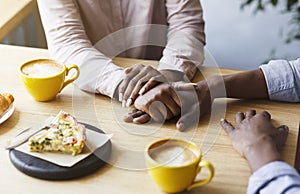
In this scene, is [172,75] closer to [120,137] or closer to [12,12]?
[120,137]

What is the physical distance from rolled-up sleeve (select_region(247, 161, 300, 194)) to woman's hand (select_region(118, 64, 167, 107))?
0.39 metres

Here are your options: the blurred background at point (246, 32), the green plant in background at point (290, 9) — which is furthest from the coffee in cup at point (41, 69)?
the green plant in background at point (290, 9)

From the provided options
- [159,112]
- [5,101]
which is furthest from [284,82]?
[5,101]

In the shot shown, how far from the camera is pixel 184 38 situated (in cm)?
155

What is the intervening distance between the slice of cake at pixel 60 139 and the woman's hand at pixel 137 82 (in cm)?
20

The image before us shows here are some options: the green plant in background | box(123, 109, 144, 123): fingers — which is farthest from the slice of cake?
the green plant in background

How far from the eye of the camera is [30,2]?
1996mm

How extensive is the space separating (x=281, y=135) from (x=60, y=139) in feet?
1.51

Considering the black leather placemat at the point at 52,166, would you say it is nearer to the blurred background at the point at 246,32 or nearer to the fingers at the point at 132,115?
the fingers at the point at 132,115

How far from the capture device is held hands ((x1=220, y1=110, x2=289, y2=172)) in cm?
105

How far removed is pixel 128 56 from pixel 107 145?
59cm

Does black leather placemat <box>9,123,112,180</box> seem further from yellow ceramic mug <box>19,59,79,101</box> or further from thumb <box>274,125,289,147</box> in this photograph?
thumb <box>274,125,289,147</box>

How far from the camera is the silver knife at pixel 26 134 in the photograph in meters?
1.12

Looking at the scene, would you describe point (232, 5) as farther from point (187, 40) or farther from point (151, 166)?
point (151, 166)
